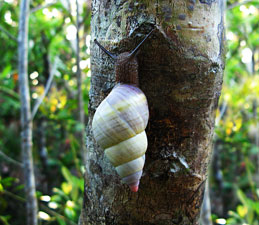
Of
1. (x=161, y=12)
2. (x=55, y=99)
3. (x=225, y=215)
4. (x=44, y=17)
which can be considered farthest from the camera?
(x=225, y=215)

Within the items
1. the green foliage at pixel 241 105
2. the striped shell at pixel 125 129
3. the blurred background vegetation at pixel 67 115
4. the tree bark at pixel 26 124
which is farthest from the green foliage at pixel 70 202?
the striped shell at pixel 125 129

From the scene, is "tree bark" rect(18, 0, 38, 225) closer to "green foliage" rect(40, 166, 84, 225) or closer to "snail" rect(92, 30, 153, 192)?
"green foliage" rect(40, 166, 84, 225)

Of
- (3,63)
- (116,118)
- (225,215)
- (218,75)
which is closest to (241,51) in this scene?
(225,215)

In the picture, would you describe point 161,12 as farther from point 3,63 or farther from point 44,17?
point 3,63

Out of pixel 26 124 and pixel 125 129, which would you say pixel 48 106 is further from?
pixel 125 129

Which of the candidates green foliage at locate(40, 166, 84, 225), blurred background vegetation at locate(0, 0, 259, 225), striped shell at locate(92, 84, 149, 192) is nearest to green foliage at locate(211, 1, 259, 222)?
blurred background vegetation at locate(0, 0, 259, 225)

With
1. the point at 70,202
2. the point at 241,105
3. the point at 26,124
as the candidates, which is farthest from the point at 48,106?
the point at 241,105

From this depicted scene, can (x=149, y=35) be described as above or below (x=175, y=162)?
above
